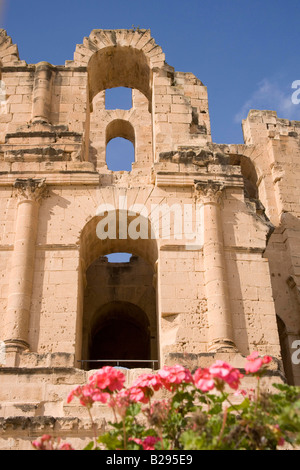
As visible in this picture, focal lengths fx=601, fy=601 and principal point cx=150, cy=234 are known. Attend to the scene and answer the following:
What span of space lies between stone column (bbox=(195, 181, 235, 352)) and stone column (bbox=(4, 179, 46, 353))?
3.13 m

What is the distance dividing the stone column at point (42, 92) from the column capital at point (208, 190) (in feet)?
11.8

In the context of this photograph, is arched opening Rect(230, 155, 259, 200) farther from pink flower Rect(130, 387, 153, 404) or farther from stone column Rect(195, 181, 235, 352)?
pink flower Rect(130, 387, 153, 404)

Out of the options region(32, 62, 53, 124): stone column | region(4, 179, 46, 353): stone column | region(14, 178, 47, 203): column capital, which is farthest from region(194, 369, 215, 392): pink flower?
region(32, 62, 53, 124): stone column

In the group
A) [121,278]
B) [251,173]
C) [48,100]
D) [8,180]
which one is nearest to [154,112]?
[48,100]

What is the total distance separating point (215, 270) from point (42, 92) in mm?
5581

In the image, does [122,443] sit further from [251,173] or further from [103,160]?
[103,160]

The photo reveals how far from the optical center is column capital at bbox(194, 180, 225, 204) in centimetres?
1166

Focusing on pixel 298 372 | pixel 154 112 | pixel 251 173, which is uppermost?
pixel 251 173

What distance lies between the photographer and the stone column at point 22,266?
10039 millimetres

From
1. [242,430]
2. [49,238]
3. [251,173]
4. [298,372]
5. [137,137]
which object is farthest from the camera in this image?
[137,137]

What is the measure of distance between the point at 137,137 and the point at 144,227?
29.4ft

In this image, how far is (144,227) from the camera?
466 inches

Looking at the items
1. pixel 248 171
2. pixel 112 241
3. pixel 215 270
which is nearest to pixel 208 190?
pixel 215 270

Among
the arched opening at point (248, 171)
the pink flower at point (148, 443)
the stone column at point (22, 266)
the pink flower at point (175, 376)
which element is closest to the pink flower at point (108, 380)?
the pink flower at point (175, 376)
